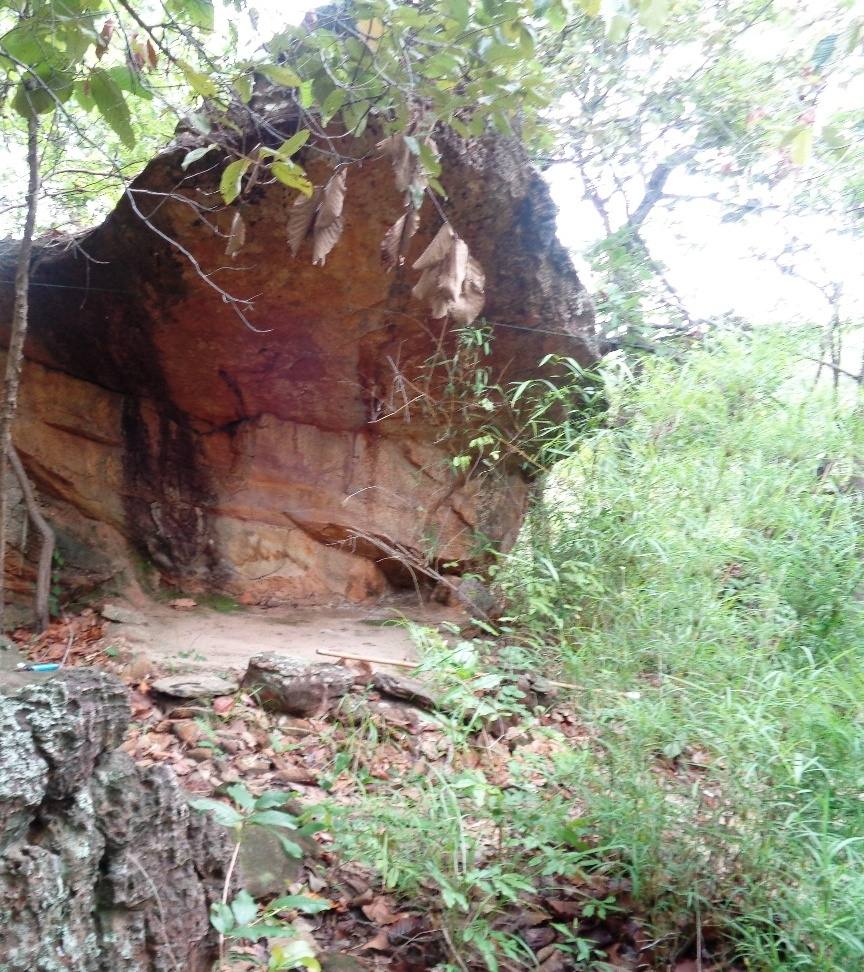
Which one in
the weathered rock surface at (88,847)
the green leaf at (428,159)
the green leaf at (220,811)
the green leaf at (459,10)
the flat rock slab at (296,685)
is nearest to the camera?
the weathered rock surface at (88,847)

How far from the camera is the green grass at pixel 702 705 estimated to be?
2.08 metres

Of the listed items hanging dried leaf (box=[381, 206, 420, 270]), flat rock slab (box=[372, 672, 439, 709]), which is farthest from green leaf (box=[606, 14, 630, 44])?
flat rock slab (box=[372, 672, 439, 709])

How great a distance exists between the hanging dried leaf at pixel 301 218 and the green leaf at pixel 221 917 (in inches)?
82.1

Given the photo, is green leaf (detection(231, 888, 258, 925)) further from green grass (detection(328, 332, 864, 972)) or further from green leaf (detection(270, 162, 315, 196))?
green leaf (detection(270, 162, 315, 196))

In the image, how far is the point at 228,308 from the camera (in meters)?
5.15

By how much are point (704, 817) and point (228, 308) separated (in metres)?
4.27

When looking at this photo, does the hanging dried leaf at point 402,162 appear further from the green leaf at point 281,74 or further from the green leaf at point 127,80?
the green leaf at point 127,80

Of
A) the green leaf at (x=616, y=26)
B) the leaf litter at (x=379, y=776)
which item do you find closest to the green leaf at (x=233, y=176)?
the green leaf at (x=616, y=26)

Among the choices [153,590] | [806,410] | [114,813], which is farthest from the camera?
[153,590]

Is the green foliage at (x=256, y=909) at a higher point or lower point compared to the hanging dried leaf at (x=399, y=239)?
lower

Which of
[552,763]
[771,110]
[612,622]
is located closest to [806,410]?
[612,622]

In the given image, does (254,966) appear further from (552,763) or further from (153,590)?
(153,590)

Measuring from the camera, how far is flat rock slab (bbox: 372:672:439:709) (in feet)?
11.9

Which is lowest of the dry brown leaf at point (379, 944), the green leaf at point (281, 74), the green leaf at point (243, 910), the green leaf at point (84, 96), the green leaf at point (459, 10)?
the dry brown leaf at point (379, 944)
